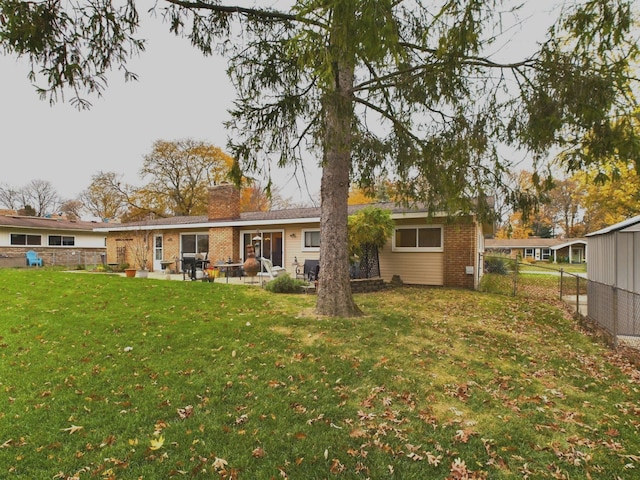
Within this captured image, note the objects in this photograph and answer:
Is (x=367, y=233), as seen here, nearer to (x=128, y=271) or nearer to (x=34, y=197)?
(x=128, y=271)

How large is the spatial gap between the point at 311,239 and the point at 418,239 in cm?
457

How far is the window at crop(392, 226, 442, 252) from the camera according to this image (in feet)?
44.0

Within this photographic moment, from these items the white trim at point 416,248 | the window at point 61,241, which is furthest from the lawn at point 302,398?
the window at point 61,241

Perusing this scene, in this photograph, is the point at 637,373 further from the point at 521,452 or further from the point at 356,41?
the point at 356,41

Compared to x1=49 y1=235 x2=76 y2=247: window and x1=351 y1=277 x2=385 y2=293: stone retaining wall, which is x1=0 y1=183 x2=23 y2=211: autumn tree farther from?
x1=351 y1=277 x2=385 y2=293: stone retaining wall

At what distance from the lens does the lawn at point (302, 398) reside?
117 inches

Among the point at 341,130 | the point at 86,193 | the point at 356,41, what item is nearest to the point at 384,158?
the point at 341,130

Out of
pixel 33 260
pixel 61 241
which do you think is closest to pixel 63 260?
pixel 33 260

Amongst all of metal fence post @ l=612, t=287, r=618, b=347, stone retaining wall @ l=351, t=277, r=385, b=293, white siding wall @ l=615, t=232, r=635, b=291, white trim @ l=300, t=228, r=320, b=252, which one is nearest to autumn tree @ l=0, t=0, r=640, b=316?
metal fence post @ l=612, t=287, r=618, b=347

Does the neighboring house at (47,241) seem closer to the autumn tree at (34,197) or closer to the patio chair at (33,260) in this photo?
the patio chair at (33,260)

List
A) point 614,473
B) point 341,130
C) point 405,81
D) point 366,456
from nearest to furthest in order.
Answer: point 614,473 → point 366,456 → point 341,130 → point 405,81

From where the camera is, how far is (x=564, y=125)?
14.4 feet

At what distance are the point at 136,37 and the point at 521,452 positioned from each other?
5.68 metres

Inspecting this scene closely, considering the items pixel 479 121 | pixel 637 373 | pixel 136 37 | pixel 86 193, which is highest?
pixel 86 193
